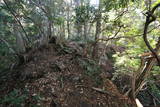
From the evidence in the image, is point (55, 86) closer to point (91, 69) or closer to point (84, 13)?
point (91, 69)

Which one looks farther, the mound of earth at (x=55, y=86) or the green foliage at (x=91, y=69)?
the green foliage at (x=91, y=69)

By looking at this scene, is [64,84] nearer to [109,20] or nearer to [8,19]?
[109,20]

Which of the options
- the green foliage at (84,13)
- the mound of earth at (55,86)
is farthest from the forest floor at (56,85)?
the green foliage at (84,13)

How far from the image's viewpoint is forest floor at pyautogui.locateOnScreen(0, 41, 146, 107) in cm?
383

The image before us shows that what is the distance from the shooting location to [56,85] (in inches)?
170

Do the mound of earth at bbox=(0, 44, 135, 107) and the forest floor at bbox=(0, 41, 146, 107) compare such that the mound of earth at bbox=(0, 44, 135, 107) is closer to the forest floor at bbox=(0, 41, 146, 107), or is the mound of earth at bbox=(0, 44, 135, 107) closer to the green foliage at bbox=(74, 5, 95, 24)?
the forest floor at bbox=(0, 41, 146, 107)

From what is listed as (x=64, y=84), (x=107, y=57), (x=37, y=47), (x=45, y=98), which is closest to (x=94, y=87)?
(x=64, y=84)

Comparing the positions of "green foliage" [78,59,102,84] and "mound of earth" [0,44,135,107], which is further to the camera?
"green foliage" [78,59,102,84]

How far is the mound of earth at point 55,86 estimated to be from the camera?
150 inches

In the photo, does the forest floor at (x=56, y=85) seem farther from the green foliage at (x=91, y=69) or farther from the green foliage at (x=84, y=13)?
the green foliage at (x=84, y=13)

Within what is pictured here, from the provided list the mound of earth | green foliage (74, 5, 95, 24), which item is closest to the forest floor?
the mound of earth

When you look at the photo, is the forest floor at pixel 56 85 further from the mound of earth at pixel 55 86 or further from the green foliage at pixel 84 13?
the green foliage at pixel 84 13

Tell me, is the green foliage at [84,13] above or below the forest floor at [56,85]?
above

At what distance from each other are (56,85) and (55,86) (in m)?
0.06
